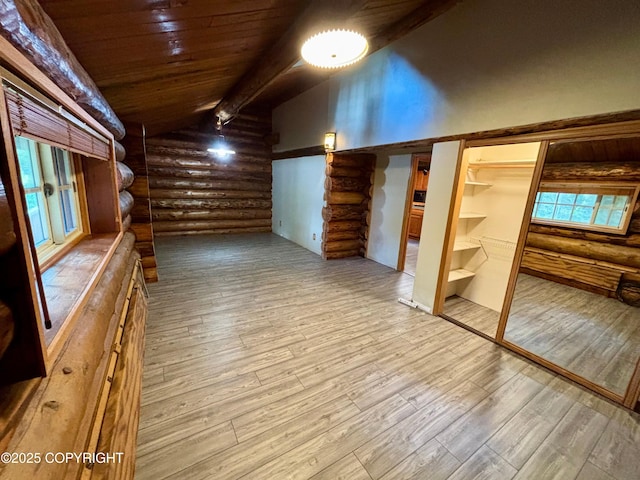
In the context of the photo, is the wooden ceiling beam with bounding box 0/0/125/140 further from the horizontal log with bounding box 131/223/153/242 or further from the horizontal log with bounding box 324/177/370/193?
the horizontal log with bounding box 324/177/370/193

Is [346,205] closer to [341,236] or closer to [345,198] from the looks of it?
[345,198]

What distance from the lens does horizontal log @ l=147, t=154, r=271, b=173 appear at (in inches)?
244

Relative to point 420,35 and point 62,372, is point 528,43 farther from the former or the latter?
point 62,372

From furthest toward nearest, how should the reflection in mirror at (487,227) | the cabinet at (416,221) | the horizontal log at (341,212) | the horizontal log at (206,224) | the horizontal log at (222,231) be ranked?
1. the cabinet at (416,221)
2. the horizontal log at (222,231)
3. the horizontal log at (206,224)
4. the horizontal log at (341,212)
5. the reflection in mirror at (487,227)

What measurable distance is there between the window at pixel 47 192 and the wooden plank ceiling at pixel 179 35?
0.58 metres

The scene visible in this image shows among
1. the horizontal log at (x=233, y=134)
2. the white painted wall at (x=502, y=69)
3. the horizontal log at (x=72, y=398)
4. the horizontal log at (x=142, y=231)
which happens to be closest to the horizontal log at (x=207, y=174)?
the horizontal log at (x=233, y=134)

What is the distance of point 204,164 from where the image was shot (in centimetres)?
668

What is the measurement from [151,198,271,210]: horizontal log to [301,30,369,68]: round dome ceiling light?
218 inches

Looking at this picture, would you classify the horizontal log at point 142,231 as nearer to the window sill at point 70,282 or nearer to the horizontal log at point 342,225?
the window sill at point 70,282

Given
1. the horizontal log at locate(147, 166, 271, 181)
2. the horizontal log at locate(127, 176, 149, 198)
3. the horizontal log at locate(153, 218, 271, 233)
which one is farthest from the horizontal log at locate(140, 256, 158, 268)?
the horizontal log at locate(147, 166, 271, 181)

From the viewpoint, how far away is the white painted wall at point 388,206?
4605mm

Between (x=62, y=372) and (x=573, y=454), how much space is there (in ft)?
8.70

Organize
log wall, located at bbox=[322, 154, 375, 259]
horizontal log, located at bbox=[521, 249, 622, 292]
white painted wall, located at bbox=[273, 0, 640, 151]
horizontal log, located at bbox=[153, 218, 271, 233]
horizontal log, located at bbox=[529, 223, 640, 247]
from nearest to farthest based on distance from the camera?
white painted wall, located at bbox=[273, 0, 640, 151] < horizontal log, located at bbox=[529, 223, 640, 247] < horizontal log, located at bbox=[521, 249, 622, 292] < log wall, located at bbox=[322, 154, 375, 259] < horizontal log, located at bbox=[153, 218, 271, 233]

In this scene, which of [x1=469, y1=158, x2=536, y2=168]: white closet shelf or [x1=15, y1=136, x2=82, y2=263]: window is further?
[x1=469, y1=158, x2=536, y2=168]: white closet shelf
